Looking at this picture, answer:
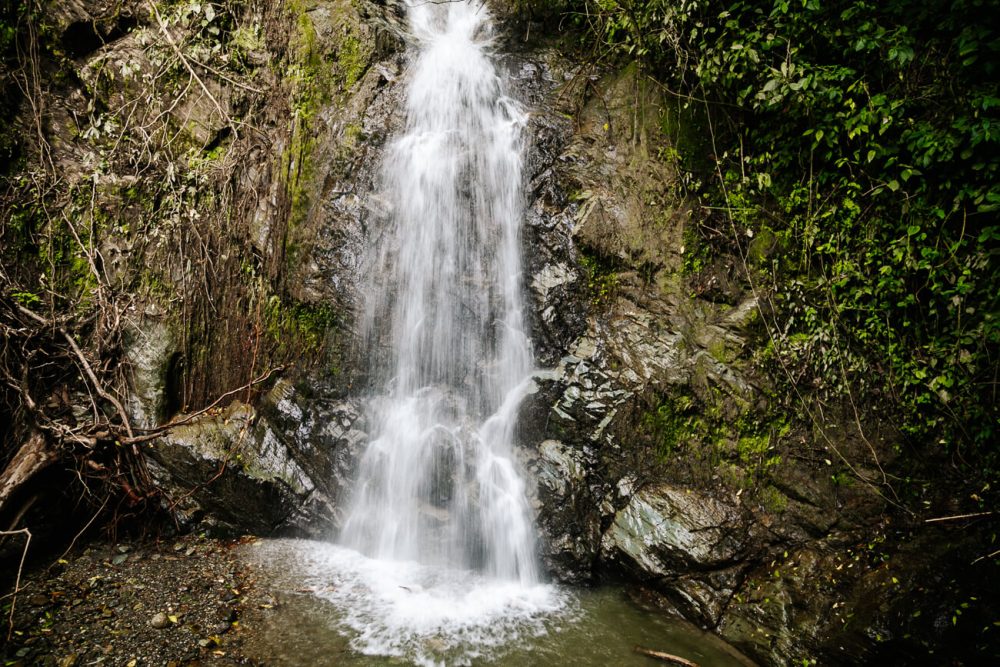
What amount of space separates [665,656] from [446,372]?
326 cm

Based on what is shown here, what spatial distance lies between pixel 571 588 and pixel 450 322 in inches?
120

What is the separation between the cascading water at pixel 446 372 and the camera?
451 centimetres

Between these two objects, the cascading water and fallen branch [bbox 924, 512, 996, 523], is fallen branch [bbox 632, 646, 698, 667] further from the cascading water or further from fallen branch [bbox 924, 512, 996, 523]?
fallen branch [bbox 924, 512, 996, 523]

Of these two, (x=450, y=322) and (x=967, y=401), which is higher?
(x=450, y=322)

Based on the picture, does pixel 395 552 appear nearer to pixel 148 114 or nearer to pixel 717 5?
pixel 148 114

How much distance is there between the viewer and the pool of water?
3.49 metres

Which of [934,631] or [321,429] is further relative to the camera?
[321,429]

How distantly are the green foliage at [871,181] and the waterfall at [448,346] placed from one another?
234 cm

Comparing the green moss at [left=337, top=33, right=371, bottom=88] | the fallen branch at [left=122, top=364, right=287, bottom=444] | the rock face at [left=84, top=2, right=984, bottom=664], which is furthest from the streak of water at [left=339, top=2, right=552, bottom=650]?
the fallen branch at [left=122, top=364, right=287, bottom=444]

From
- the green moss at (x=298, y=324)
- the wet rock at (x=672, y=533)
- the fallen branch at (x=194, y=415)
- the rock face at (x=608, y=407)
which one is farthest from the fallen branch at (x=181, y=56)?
the wet rock at (x=672, y=533)

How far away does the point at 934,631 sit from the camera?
10.6 feet

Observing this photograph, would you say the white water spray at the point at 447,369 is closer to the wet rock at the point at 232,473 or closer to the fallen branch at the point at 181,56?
the wet rock at the point at 232,473

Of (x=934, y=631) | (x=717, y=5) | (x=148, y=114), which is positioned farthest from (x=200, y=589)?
(x=717, y=5)

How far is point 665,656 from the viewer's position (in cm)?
353
